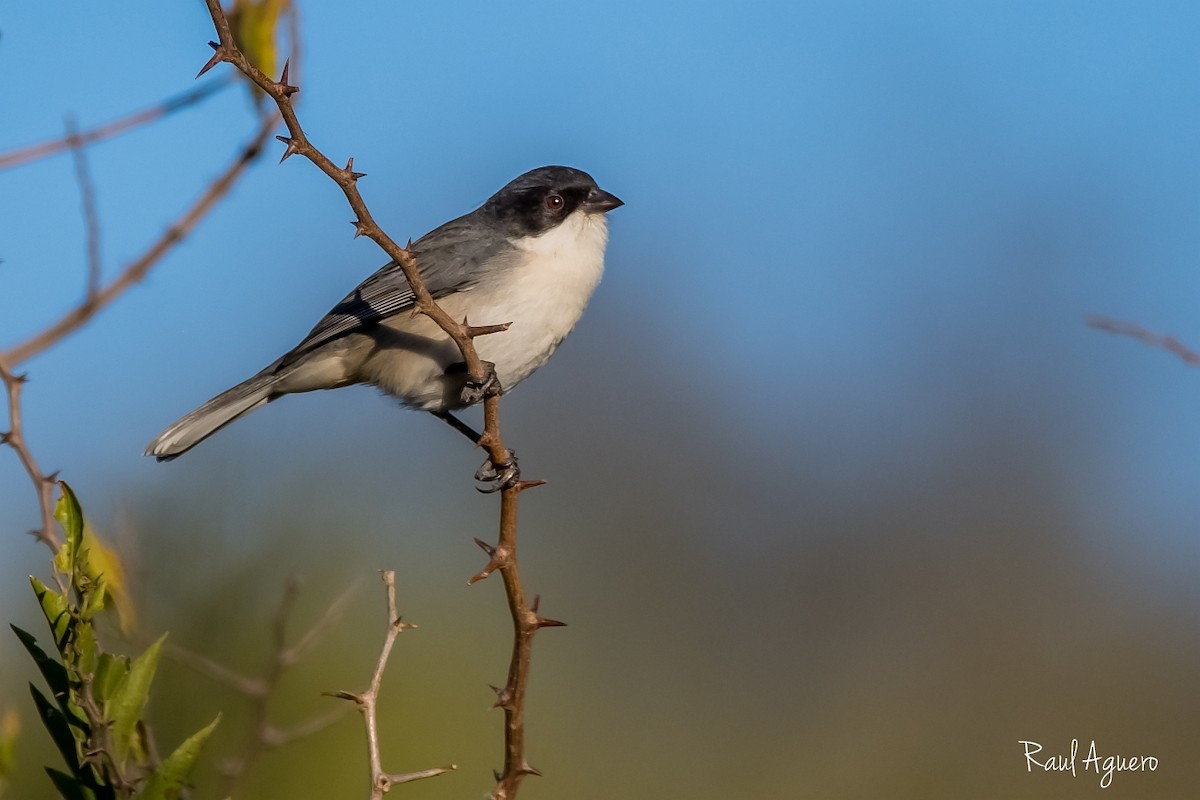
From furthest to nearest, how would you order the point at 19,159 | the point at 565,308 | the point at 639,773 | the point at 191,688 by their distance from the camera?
the point at 639,773
the point at 565,308
the point at 191,688
the point at 19,159

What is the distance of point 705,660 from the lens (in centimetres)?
1221

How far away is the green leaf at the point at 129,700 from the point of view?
2.17m

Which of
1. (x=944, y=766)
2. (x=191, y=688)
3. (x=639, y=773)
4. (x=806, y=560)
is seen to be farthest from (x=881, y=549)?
(x=191, y=688)

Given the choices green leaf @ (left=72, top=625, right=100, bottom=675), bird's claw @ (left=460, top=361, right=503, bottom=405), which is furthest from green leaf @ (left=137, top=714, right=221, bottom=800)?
bird's claw @ (left=460, top=361, right=503, bottom=405)

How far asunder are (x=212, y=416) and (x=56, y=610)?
3301 mm

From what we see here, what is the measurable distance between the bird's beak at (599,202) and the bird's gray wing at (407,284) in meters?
0.41

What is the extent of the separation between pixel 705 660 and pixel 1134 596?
4440 mm

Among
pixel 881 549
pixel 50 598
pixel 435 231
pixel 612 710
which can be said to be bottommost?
pixel 612 710

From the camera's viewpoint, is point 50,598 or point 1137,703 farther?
point 1137,703

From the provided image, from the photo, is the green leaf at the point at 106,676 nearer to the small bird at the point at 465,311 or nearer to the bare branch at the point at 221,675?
the bare branch at the point at 221,675

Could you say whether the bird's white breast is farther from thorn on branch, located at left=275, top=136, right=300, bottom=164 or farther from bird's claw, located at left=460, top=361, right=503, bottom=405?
thorn on branch, located at left=275, top=136, right=300, bottom=164

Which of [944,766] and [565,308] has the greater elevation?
[565,308]

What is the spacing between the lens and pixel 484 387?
3.55 m

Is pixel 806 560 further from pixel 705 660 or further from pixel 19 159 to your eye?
pixel 19 159
